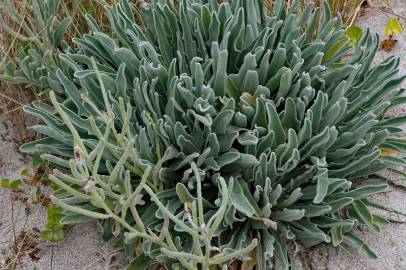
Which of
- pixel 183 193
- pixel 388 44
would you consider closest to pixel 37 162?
pixel 183 193

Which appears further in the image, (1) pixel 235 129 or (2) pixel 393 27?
(2) pixel 393 27

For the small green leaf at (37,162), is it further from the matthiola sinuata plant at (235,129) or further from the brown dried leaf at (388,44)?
the brown dried leaf at (388,44)

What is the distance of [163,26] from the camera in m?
2.17

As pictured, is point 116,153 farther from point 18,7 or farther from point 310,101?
point 18,7

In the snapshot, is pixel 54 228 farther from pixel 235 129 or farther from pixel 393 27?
pixel 393 27

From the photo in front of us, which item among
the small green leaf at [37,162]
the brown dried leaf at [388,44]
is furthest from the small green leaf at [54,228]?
the brown dried leaf at [388,44]

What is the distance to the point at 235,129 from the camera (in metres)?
1.95

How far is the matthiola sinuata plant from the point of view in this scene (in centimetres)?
184

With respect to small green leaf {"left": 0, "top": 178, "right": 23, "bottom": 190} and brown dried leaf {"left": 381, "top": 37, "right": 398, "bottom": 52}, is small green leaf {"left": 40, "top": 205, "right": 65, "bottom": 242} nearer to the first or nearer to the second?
small green leaf {"left": 0, "top": 178, "right": 23, "bottom": 190}

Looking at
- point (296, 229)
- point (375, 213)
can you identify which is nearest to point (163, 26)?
point (296, 229)

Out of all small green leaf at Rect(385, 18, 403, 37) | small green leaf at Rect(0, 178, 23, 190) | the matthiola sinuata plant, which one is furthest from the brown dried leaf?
small green leaf at Rect(0, 178, 23, 190)

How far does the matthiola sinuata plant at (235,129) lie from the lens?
6.05 feet

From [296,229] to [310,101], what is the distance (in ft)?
1.55

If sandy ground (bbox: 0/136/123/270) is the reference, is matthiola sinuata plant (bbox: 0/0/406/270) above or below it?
above
